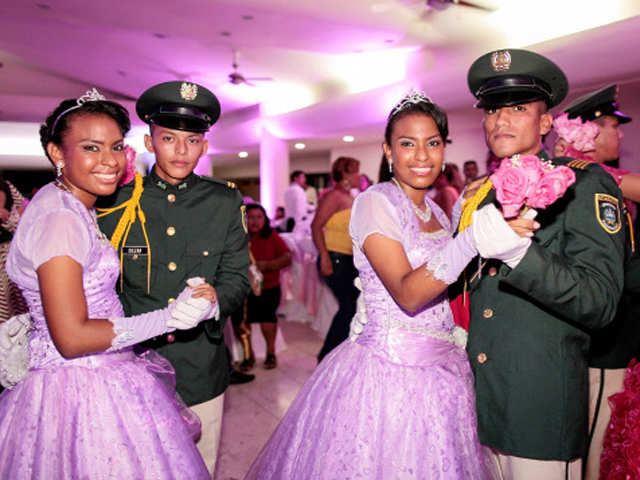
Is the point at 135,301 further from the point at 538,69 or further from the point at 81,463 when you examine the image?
the point at 538,69

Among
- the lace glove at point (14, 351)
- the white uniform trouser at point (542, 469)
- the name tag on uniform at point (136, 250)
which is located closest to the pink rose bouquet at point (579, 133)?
the white uniform trouser at point (542, 469)

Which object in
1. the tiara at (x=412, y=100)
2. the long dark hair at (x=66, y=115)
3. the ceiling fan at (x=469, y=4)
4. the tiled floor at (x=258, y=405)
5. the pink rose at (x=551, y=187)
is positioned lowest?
the tiled floor at (x=258, y=405)

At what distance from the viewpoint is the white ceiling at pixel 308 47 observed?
6.16 metres

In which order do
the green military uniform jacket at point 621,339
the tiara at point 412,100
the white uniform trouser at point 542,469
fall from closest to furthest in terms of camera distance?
1. the white uniform trouser at point 542,469
2. the tiara at point 412,100
3. the green military uniform jacket at point 621,339

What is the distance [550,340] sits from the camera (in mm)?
1477

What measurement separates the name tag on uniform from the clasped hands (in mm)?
345

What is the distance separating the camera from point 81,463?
1.36 meters

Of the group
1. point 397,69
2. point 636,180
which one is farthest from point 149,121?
point 397,69


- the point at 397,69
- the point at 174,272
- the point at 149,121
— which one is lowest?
the point at 174,272

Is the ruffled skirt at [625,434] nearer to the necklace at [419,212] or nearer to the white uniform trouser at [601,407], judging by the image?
the white uniform trouser at [601,407]

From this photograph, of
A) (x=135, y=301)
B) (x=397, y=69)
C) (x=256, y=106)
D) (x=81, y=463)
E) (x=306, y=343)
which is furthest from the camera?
(x=256, y=106)

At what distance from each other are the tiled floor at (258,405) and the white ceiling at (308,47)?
4598 millimetres

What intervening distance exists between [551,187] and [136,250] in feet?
4.88

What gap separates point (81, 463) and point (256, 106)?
477 inches
